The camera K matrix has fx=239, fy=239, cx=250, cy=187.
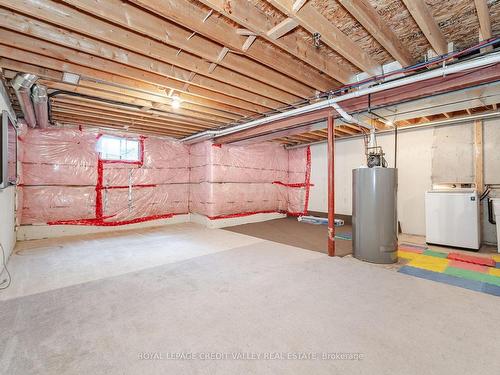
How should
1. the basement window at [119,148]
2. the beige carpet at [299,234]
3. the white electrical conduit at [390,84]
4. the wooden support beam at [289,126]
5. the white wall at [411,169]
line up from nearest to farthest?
the white electrical conduit at [390,84] < the wooden support beam at [289,126] < the beige carpet at [299,234] < the white wall at [411,169] < the basement window at [119,148]

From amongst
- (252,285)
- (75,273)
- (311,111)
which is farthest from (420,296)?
(75,273)

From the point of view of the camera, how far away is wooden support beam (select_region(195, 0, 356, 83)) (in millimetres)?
1917

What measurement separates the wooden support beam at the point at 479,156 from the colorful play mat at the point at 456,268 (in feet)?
4.98

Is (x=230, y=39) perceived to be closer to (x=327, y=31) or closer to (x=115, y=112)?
(x=327, y=31)

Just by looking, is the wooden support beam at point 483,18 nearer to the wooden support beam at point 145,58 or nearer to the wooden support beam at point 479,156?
the wooden support beam at point 145,58

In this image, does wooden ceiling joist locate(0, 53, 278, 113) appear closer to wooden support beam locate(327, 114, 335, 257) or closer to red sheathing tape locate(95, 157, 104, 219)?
wooden support beam locate(327, 114, 335, 257)

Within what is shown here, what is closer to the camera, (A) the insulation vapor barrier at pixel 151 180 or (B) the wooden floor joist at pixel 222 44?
(B) the wooden floor joist at pixel 222 44

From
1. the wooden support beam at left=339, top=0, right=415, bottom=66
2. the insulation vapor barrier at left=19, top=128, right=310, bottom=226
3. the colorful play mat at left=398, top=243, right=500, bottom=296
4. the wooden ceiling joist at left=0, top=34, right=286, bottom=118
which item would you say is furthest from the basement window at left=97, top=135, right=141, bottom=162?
the colorful play mat at left=398, top=243, right=500, bottom=296

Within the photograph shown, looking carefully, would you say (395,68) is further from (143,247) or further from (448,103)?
(143,247)

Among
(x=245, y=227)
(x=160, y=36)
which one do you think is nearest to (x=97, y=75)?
(x=160, y=36)

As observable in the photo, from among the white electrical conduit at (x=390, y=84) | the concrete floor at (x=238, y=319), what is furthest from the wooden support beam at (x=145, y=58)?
the concrete floor at (x=238, y=319)

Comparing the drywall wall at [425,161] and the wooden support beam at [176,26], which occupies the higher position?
the wooden support beam at [176,26]

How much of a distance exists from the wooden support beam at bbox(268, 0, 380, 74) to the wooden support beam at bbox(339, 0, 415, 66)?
27 cm

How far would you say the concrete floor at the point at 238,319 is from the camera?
1.43 metres
